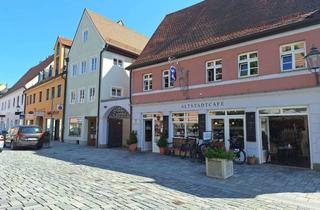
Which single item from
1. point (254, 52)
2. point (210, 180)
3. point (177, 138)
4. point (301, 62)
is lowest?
point (210, 180)

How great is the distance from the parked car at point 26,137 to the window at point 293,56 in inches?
688

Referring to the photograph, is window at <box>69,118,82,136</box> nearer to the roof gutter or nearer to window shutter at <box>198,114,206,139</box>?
the roof gutter

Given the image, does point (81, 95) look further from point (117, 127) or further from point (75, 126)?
point (117, 127)

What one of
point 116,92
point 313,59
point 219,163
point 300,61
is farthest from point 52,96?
point 313,59

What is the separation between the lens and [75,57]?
28.8m

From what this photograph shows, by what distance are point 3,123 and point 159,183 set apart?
49.6 m

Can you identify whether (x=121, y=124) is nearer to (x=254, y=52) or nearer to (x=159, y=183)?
(x=254, y=52)

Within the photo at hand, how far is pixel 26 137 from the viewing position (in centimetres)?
2091

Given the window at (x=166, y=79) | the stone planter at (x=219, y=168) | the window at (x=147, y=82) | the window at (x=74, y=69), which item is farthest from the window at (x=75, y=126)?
the stone planter at (x=219, y=168)

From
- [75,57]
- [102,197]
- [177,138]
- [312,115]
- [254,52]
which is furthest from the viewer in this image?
[75,57]

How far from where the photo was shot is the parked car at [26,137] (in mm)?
20719

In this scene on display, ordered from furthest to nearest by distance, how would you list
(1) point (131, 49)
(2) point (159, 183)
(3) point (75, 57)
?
(3) point (75, 57) → (1) point (131, 49) → (2) point (159, 183)

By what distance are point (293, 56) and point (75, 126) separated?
68.1ft

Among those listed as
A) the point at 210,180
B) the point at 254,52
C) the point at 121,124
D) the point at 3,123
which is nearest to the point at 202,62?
the point at 254,52
